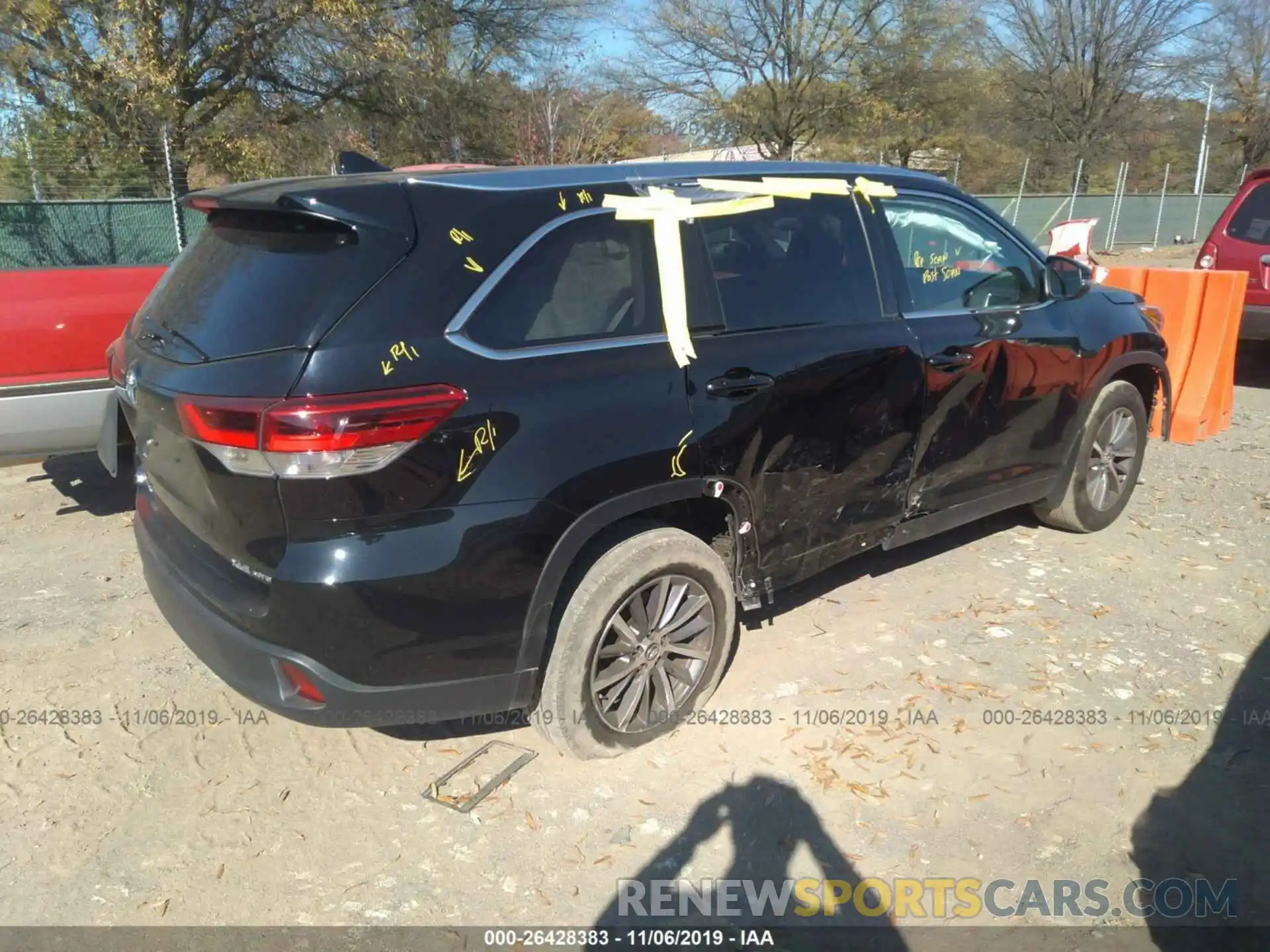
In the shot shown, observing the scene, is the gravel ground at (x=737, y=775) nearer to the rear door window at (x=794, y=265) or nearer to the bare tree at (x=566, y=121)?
the rear door window at (x=794, y=265)

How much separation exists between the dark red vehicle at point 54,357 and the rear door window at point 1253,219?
29.1 ft

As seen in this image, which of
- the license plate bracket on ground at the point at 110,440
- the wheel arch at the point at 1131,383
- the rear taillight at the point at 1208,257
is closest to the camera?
the license plate bracket on ground at the point at 110,440

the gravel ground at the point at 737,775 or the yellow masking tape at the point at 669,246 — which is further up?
the yellow masking tape at the point at 669,246

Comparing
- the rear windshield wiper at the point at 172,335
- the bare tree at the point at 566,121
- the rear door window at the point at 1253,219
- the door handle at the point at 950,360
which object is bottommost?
the door handle at the point at 950,360

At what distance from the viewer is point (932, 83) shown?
24.7 metres

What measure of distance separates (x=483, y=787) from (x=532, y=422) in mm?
1292

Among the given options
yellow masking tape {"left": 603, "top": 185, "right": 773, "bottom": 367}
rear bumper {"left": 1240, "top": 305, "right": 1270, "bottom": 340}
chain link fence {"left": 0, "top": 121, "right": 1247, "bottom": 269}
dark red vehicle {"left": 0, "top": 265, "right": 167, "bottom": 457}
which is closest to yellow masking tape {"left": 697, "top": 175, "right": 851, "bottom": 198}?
yellow masking tape {"left": 603, "top": 185, "right": 773, "bottom": 367}

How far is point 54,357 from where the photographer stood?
4.95 metres

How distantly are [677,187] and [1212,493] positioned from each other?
4.43 m

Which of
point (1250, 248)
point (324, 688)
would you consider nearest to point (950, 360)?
point (324, 688)

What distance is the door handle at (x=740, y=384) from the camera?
321 cm

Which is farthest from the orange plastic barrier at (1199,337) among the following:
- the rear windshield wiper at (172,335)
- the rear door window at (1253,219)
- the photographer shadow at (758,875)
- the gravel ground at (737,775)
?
the rear windshield wiper at (172,335)

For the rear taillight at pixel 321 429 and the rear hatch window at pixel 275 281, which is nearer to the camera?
the rear taillight at pixel 321 429

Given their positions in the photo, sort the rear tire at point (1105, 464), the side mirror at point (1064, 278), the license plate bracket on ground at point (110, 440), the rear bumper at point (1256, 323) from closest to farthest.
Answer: the license plate bracket on ground at point (110, 440), the side mirror at point (1064, 278), the rear tire at point (1105, 464), the rear bumper at point (1256, 323)
